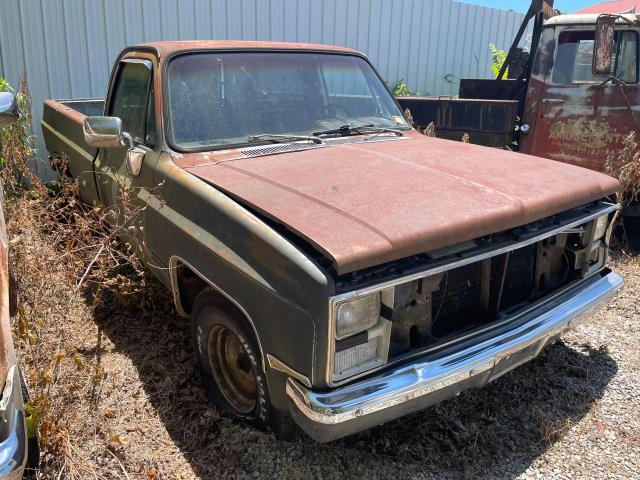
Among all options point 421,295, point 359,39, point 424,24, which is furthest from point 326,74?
point 424,24

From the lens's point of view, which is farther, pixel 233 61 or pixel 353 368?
pixel 233 61

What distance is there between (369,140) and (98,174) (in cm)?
198

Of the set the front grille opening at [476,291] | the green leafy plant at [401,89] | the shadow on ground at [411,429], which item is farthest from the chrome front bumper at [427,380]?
the green leafy plant at [401,89]

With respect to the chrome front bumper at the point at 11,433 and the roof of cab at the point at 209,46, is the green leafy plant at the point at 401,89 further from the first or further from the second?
the chrome front bumper at the point at 11,433

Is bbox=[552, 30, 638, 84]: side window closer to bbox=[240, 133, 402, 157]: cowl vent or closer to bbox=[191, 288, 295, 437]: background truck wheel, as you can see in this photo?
bbox=[240, 133, 402, 157]: cowl vent

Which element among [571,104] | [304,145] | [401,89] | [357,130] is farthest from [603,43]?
[401,89]

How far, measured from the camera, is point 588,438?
2.84m

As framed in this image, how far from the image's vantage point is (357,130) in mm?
3588

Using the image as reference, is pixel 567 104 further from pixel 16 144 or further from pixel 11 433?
pixel 11 433

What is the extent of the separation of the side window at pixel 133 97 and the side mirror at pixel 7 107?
0.71 meters

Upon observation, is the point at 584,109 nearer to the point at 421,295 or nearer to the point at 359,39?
the point at 421,295

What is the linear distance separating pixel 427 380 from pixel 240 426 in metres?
1.07

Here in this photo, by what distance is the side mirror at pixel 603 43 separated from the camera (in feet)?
15.2

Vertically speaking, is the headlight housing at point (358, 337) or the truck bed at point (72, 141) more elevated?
the truck bed at point (72, 141)
